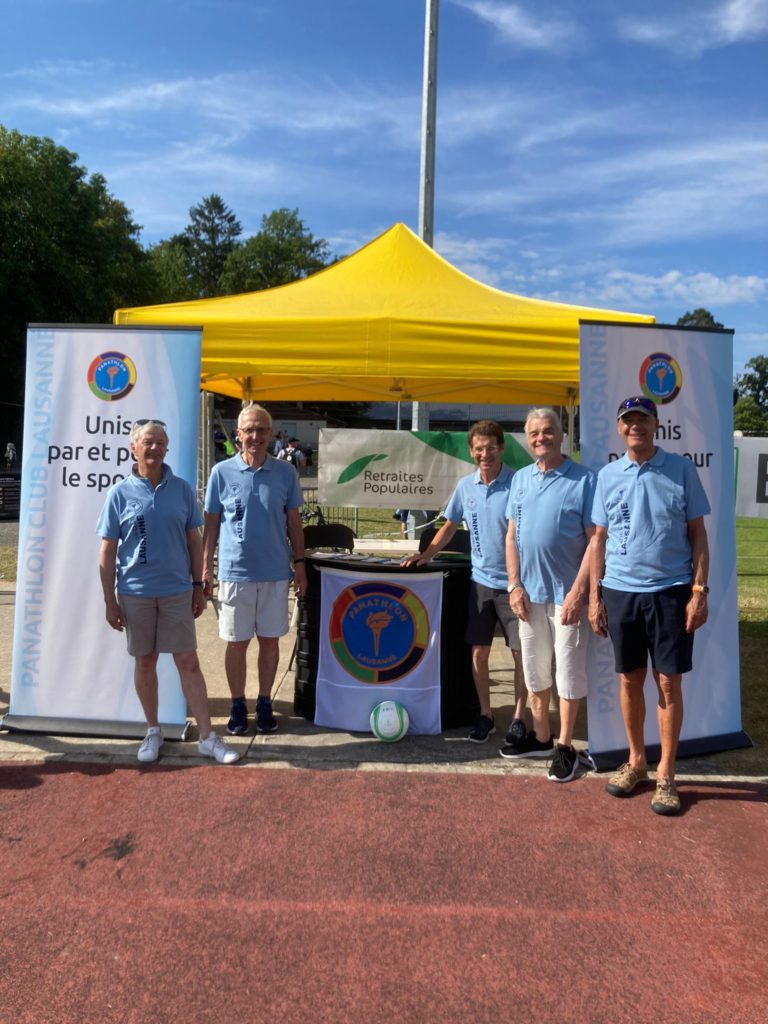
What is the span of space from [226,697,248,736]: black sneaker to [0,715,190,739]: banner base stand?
0.85 feet

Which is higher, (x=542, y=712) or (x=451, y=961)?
(x=542, y=712)

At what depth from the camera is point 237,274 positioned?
Answer: 210 ft

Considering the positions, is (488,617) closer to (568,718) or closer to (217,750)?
(568,718)

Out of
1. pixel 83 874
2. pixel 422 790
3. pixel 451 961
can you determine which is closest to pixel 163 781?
pixel 83 874

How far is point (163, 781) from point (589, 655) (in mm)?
2247

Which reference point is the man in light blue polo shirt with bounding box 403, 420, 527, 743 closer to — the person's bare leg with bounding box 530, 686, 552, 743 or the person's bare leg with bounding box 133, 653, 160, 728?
the person's bare leg with bounding box 530, 686, 552, 743

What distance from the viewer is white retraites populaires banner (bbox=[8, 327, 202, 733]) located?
14.6 feet

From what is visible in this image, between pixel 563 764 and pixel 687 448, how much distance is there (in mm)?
1811

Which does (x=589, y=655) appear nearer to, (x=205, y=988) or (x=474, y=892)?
(x=474, y=892)

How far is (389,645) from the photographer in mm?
4637

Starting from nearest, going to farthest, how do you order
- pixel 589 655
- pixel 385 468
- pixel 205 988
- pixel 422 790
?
pixel 205 988 → pixel 422 790 → pixel 589 655 → pixel 385 468

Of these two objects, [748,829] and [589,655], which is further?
[589,655]

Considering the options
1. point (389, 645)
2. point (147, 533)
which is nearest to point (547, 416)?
point (389, 645)

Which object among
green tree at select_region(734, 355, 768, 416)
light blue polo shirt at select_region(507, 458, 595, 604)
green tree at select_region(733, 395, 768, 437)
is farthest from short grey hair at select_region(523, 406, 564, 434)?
green tree at select_region(734, 355, 768, 416)
